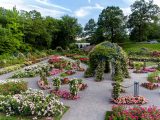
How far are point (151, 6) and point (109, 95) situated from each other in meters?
52.6

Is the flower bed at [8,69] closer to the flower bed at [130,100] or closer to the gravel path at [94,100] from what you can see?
the gravel path at [94,100]

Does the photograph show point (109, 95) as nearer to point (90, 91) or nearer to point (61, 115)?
point (90, 91)

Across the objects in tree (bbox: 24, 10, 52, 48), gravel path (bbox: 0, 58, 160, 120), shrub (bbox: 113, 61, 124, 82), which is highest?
tree (bbox: 24, 10, 52, 48)

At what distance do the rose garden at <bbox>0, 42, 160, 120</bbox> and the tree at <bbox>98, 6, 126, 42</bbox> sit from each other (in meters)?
35.9

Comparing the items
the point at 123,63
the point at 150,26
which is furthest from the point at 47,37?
the point at 123,63

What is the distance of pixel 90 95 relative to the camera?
1825 cm

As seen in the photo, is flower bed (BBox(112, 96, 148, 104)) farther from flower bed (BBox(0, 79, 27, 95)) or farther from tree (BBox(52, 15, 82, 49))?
tree (BBox(52, 15, 82, 49))

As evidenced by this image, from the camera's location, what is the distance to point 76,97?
17.3m

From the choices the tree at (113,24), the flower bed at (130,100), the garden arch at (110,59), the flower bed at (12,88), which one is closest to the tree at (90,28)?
the tree at (113,24)

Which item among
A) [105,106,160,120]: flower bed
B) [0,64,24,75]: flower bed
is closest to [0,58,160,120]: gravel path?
[105,106,160,120]: flower bed

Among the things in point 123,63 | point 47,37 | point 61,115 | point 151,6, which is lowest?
point 61,115

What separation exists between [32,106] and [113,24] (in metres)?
51.4

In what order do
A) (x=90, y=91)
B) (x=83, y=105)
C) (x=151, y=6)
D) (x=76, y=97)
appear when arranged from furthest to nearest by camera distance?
(x=151, y=6) < (x=90, y=91) < (x=76, y=97) < (x=83, y=105)

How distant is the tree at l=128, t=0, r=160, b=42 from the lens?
65.0 metres
